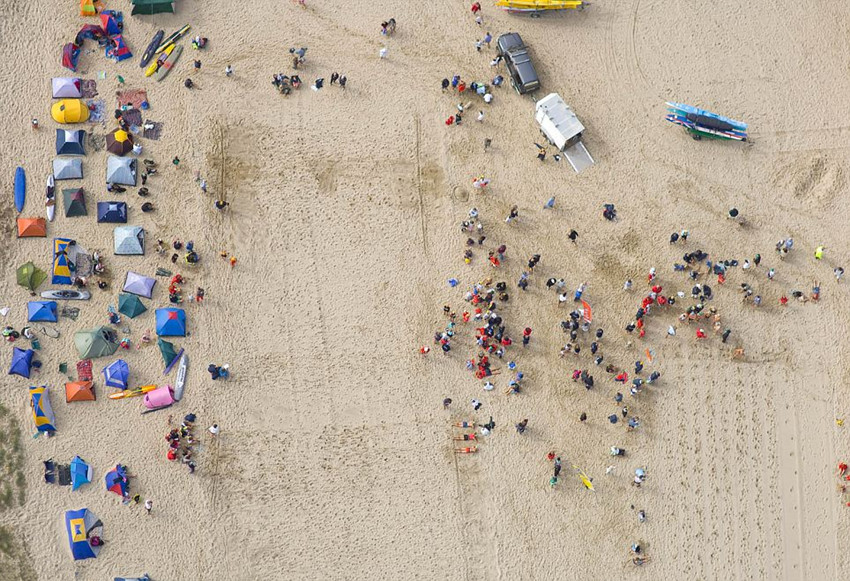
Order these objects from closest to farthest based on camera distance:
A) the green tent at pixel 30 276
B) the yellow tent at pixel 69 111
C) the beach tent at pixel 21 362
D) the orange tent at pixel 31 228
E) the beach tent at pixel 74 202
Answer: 1. the beach tent at pixel 21 362
2. the green tent at pixel 30 276
3. the orange tent at pixel 31 228
4. the beach tent at pixel 74 202
5. the yellow tent at pixel 69 111

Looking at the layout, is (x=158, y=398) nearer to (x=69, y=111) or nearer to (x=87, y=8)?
(x=69, y=111)

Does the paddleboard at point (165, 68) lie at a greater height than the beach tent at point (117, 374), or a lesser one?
greater

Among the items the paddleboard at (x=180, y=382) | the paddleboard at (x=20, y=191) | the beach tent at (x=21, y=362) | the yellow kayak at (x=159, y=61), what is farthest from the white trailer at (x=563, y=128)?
the beach tent at (x=21, y=362)

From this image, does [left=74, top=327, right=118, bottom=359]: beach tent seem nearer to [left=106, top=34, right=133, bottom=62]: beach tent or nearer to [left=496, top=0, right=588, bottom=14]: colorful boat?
[left=106, top=34, right=133, bottom=62]: beach tent

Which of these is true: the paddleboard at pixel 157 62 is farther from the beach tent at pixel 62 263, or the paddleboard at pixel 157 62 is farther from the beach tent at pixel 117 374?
the beach tent at pixel 117 374

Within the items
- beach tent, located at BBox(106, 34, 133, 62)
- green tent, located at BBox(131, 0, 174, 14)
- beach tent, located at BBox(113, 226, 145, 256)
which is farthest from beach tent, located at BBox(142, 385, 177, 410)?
green tent, located at BBox(131, 0, 174, 14)

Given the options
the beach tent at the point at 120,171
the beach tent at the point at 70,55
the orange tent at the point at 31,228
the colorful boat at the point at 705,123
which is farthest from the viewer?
the beach tent at the point at 70,55
